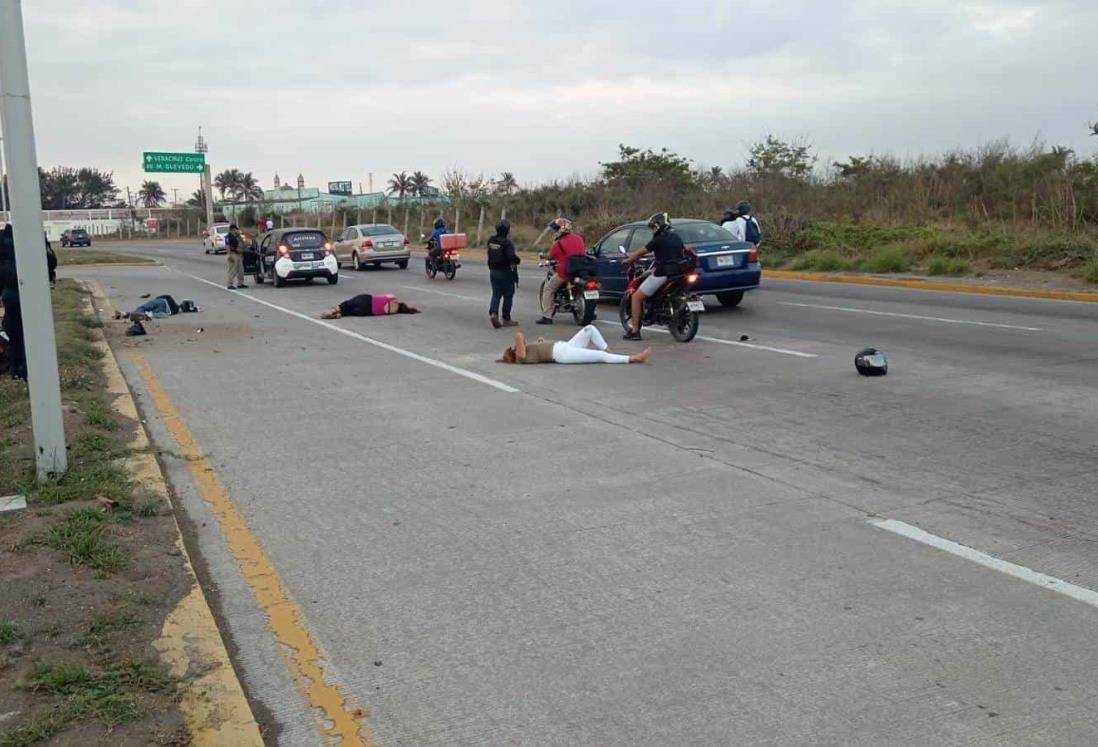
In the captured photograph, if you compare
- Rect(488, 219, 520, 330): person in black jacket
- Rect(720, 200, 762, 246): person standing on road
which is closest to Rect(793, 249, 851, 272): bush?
Rect(720, 200, 762, 246): person standing on road

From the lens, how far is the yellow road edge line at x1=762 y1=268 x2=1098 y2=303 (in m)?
18.8

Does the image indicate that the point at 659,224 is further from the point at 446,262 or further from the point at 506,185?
the point at 506,185

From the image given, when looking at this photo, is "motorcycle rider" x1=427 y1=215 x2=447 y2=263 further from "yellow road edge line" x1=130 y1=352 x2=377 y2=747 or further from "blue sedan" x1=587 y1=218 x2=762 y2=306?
"yellow road edge line" x1=130 y1=352 x2=377 y2=747

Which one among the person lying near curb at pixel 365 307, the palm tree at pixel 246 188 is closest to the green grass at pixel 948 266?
the person lying near curb at pixel 365 307

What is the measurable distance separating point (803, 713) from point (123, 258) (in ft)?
156

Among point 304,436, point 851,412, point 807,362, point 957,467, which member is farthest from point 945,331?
point 304,436

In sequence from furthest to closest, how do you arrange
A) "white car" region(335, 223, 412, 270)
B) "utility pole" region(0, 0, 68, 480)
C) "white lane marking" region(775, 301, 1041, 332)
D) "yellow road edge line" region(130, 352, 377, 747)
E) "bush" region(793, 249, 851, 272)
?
"white car" region(335, 223, 412, 270), "bush" region(793, 249, 851, 272), "white lane marking" region(775, 301, 1041, 332), "utility pole" region(0, 0, 68, 480), "yellow road edge line" region(130, 352, 377, 747)

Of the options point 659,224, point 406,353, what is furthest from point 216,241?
point 659,224

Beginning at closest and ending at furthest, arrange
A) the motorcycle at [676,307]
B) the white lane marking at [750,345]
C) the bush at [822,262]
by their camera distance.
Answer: the white lane marking at [750,345], the motorcycle at [676,307], the bush at [822,262]

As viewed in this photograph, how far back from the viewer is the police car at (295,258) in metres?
26.5

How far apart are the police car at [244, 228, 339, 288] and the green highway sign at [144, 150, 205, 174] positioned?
54.5 meters

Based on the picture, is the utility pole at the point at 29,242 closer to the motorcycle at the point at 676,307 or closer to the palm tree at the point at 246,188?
the motorcycle at the point at 676,307

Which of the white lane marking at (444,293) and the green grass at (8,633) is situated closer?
the green grass at (8,633)

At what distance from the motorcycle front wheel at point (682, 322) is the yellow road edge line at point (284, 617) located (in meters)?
7.47
